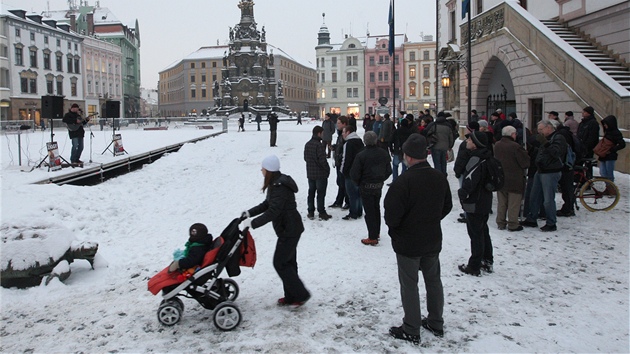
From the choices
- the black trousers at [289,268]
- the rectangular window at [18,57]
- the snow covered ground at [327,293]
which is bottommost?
the snow covered ground at [327,293]

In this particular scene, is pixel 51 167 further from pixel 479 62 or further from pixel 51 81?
pixel 51 81

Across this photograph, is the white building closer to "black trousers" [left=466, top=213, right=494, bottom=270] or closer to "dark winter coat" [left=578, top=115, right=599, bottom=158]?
"dark winter coat" [left=578, top=115, right=599, bottom=158]

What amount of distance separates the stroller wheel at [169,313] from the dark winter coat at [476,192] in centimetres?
399

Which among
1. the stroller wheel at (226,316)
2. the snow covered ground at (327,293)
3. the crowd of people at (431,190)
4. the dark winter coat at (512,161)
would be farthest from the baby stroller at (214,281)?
the dark winter coat at (512,161)

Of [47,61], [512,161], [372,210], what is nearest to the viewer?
[372,210]

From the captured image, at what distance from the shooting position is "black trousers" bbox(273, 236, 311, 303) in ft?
20.3

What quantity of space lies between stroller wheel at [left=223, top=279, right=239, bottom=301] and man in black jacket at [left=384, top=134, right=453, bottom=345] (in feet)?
6.34

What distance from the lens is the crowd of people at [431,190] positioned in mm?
5289

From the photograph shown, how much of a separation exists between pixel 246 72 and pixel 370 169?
6404 cm

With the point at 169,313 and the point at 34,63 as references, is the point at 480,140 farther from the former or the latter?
the point at 34,63

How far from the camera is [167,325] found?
5816 millimetres

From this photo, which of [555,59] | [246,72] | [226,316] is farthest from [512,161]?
[246,72]

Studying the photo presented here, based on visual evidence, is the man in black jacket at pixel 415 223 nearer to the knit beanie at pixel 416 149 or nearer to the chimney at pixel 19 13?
the knit beanie at pixel 416 149

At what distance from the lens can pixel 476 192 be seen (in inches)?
288
